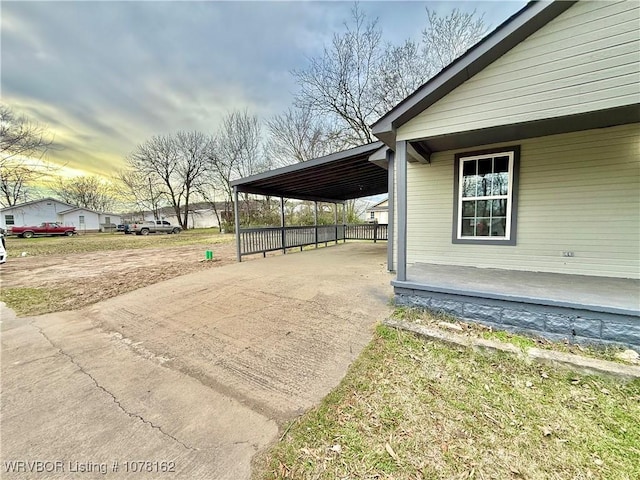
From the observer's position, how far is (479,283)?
3662 millimetres

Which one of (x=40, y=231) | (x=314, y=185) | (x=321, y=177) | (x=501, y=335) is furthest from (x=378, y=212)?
(x=40, y=231)

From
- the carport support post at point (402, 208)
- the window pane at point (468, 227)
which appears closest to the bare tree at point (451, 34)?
the window pane at point (468, 227)

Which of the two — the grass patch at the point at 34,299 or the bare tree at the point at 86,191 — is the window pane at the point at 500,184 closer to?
the grass patch at the point at 34,299

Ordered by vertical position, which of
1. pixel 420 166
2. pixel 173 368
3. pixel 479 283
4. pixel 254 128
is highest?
pixel 254 128

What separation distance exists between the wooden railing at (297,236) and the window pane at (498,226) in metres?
7.16

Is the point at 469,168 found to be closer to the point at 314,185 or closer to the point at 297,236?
the point at 314,185

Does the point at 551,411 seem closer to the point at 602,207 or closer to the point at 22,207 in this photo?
the point at 602,207

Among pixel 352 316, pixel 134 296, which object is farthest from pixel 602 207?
pixel 134 296

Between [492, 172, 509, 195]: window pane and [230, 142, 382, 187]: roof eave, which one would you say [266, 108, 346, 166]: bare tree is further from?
[492, 172, 509, 195]: window pane

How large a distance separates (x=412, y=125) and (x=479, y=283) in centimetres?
247

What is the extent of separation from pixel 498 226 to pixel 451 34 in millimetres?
14146

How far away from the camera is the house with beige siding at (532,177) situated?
2.68 m

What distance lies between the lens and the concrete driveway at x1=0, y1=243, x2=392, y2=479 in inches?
65.5

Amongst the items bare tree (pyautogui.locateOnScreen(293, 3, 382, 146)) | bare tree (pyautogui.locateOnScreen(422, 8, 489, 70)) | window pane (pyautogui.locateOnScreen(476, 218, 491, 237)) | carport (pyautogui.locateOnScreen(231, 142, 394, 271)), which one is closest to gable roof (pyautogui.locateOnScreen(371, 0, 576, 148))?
carport (pyautogui.locateOnScreen(231, 142, 394, 271))
